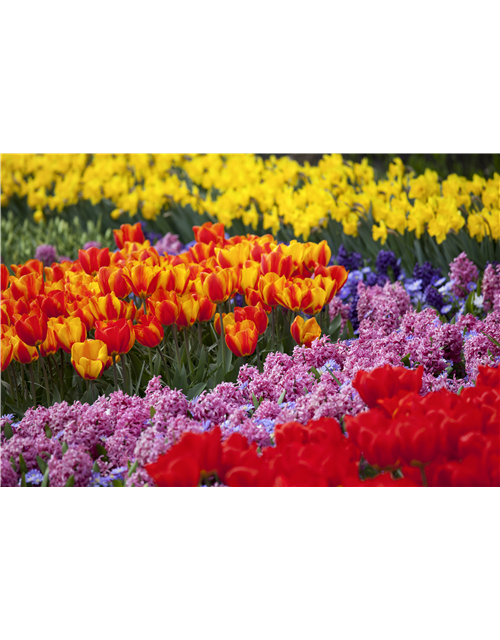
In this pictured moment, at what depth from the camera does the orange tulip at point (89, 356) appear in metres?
1.92

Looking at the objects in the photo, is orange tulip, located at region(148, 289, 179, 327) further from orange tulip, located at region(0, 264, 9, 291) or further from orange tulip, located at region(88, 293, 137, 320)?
orange tulip, located at region(0, 264, 9, 291)

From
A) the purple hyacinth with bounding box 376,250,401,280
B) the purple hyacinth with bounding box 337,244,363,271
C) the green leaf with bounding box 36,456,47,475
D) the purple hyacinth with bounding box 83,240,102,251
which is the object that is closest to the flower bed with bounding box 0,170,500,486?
the green leaf with bounding box 36,456,47,475

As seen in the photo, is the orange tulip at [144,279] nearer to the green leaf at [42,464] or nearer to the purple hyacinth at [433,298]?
the green leaf at [42,464]

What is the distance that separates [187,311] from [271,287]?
297 millimetres

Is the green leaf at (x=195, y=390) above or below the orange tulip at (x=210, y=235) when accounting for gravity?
below

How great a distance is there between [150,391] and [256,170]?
2.74m

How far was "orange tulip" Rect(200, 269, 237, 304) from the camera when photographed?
6.85 ft

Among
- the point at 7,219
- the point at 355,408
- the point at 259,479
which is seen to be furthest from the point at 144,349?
the point at 7,219

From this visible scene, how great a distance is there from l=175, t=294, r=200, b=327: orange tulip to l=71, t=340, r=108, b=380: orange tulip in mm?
310

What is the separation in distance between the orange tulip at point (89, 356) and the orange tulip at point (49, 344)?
22 centimetres

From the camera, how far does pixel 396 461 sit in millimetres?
1376

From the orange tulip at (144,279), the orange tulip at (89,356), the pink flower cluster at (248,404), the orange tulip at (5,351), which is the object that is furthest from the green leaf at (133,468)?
the orange tulip at (144,279)

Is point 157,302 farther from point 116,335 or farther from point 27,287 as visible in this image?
point 27,287
